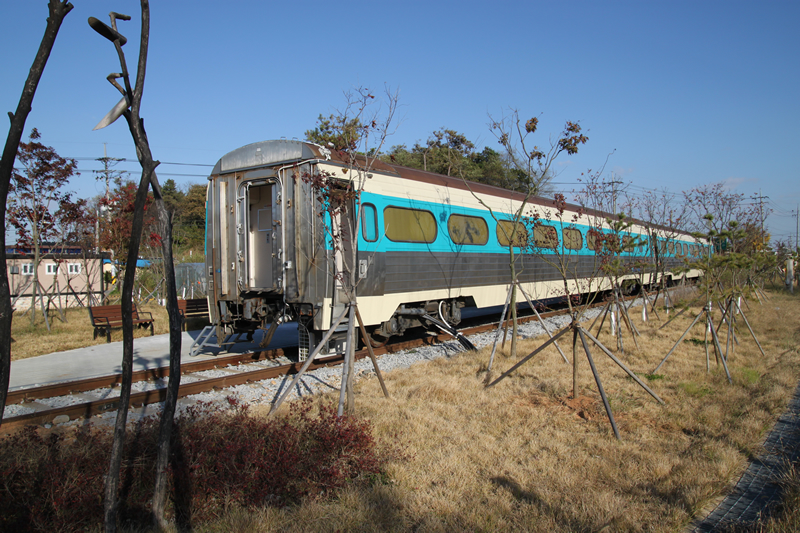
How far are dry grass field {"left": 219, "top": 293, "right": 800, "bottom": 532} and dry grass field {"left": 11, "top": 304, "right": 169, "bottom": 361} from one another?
7.43 meters

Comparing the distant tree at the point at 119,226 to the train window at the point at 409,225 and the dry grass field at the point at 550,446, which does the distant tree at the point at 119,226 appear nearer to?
the train window at the point at 409,225

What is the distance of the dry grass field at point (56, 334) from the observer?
10.7 metres

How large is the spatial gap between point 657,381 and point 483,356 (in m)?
2.77

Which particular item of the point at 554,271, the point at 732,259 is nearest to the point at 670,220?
the point at 554,271

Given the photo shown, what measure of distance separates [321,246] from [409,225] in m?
2.15

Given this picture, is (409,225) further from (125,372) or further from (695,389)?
(125,372)

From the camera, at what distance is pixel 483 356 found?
9.16m

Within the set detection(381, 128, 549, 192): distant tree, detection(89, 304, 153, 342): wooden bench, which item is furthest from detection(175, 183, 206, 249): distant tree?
detection(89, 304, 153, 342): wooden bench

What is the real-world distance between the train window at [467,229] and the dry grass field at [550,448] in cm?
310

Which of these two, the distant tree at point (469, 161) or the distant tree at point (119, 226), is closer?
the distant tree at point (119, 226)

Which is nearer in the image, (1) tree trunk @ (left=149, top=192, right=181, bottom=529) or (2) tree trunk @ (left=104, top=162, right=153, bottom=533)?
(2) tree trunk @ (left=104, top=162, right=153, bottom=533)

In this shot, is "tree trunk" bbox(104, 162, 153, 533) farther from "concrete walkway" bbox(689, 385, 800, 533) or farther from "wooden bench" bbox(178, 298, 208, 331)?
"wooden bench" bbox(178, 298, 208, 331)

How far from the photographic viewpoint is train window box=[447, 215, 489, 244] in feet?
35.4

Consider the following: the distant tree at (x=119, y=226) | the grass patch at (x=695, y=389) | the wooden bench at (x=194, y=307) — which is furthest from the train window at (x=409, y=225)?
the distant tree at (x=119, y=226)
